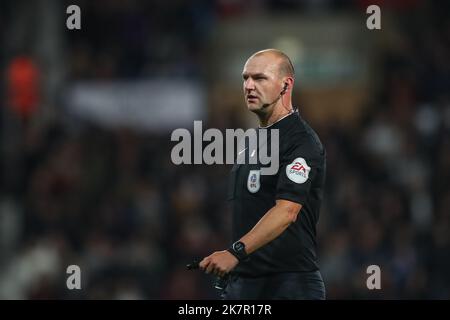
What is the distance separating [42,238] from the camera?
1321 centimetres

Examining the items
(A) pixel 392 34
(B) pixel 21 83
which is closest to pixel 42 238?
(B) pixel 21 83

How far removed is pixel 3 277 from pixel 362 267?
440 centimetres

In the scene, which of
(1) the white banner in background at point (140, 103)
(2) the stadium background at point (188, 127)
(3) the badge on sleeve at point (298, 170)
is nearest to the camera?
(3) the badge on sleeve at point (298, 170)

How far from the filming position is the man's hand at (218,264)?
5.96 metres

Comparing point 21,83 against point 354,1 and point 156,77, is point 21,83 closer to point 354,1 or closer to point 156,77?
point 156,77

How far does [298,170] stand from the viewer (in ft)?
20.8

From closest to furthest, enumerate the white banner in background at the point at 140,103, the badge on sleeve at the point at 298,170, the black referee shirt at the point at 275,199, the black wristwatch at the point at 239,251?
the black wristwatch at the point at 239,251
the badge on sleeve at the point at 298,170
the black referee shirt at the point at 275,199
the white banner in background at the point at 140,103

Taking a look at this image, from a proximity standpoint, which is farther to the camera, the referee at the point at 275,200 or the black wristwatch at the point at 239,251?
the referee at the point at 275,200

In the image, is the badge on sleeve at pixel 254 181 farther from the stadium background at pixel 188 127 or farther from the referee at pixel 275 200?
the stadium background at pixel 188 127

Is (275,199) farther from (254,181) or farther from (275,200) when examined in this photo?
(254,181)

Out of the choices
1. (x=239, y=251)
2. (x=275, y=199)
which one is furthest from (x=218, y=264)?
(x=275, y=199)

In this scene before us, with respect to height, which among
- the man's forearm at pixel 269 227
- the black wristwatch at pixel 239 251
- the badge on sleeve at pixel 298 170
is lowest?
the black wristwatch at pixel 239 251

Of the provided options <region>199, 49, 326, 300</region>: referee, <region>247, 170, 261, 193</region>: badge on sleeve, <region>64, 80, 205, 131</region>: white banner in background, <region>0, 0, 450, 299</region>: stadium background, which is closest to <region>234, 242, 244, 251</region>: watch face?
<region>199, 49, 326, 300</region>: referee

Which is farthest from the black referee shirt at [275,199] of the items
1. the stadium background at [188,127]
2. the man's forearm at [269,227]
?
the stadium background at [188,127]
